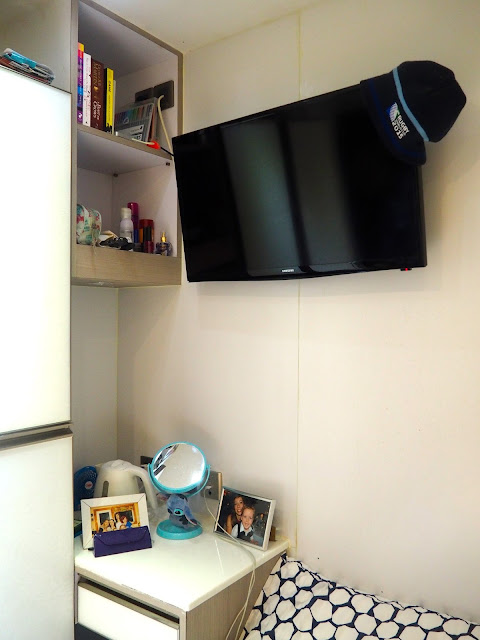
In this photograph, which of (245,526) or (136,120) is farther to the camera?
(136,120)

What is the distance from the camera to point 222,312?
204 cm

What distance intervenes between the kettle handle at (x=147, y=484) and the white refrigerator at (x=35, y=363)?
32 cm

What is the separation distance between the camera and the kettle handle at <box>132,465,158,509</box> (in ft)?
6.45

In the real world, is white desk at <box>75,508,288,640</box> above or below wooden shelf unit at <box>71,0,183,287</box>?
below

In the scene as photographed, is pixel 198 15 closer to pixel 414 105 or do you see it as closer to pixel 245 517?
pixel 414 105

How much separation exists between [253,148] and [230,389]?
86cm

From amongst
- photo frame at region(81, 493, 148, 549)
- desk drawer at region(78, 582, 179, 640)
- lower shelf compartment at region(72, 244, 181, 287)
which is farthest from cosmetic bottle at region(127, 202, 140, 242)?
desk drawer at region(78, 582, 179, 640)

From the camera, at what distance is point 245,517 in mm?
1838

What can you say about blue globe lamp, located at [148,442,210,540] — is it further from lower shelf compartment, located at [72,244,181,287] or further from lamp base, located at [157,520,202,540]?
lower shelf compartment, located at [72,244,181,287]

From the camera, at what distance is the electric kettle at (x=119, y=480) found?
1947 millimetres

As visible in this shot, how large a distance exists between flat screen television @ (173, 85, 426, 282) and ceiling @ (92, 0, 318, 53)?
396mm

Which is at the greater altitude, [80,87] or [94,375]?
[80,87]

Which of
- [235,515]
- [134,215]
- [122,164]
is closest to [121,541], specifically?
[235,515]

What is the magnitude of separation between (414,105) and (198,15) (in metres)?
0.91
